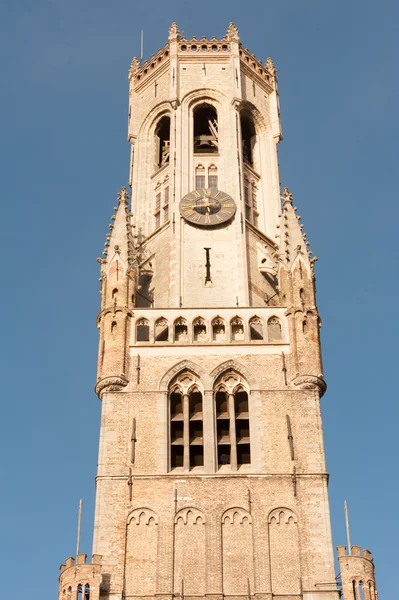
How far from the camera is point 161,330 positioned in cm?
4162

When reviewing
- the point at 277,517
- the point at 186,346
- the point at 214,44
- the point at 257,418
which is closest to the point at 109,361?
the point at 186,346

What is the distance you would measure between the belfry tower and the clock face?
0.09 m

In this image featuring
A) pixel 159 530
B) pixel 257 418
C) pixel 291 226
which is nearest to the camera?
pixel 159 530

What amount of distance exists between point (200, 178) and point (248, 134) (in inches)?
204

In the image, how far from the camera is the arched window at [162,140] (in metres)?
51.2

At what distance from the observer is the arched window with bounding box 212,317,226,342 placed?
134 ft

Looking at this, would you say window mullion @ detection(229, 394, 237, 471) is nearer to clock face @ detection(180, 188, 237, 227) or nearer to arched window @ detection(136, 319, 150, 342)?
arched window @ detection(136, 319, 150, 342)

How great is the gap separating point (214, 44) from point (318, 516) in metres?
25.5

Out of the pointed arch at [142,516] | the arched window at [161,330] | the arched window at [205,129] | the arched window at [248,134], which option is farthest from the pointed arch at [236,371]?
the arched window at [248,134]

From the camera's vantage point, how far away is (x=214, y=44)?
53.1 metres

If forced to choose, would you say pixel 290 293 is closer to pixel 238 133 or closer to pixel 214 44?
pixel 238 133

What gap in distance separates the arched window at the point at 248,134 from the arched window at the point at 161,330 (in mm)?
12408

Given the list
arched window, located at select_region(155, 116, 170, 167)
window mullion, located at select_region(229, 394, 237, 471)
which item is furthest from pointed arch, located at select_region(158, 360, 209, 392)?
arched window, located at select_region(155, 116, 170, 167)

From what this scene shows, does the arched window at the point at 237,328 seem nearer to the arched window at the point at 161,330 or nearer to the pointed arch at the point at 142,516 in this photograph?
the arched window at the point at 161,330
